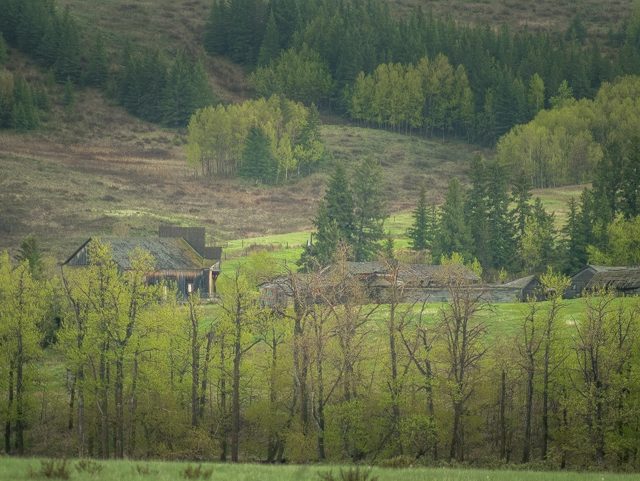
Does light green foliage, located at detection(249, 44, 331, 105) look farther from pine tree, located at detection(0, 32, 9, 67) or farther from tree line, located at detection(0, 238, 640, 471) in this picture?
tree line, located at detection(0, 238, 640, 471)

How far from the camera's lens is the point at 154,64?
180250 mm

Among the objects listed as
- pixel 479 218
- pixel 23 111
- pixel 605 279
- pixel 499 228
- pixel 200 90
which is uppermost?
pixel 200 90

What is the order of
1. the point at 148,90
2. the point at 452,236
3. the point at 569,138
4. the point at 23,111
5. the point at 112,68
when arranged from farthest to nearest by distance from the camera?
the point at 112,68, the point at 148,90, the point at 23,111, the point at 569,138, the point at 452,236

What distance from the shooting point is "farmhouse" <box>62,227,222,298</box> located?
77.2 meters

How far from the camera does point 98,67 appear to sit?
182 meters

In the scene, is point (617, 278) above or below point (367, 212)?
above

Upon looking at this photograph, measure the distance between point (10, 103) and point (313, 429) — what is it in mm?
131406

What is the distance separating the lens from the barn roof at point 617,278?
243 ft

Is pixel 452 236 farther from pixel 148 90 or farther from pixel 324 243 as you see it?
pixel 148 90

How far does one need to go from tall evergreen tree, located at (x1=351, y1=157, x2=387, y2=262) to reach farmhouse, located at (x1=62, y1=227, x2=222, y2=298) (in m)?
18.7

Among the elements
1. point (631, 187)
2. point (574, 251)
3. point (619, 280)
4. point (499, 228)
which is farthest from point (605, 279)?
point (631, 187)

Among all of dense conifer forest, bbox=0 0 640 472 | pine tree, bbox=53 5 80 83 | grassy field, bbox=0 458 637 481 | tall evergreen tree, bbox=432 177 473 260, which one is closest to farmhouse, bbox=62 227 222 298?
dense conifer forest, bbox=0 0 640 472

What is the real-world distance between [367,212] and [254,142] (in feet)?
177

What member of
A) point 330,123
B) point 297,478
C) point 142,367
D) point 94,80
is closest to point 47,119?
point 94,80
